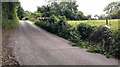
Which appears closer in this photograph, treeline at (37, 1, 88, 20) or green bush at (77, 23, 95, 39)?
green bush at (77, 23, 95, 39)

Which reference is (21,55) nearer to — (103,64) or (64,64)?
(64,64)

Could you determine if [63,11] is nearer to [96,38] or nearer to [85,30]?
[85,30]

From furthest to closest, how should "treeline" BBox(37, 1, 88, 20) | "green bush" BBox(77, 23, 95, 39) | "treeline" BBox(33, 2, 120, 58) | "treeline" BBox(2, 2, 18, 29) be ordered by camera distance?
1. "treeline" BBox(37, 1, 88, 20)
2. "treeline" BBox(2, 2, 18, 29)
3. "green bush" BBox(77, 23, 95, 39)
4. "treeline" BBox(33, 2, 120, 58)

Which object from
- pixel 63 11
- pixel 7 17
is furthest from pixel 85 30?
pixel 63 11

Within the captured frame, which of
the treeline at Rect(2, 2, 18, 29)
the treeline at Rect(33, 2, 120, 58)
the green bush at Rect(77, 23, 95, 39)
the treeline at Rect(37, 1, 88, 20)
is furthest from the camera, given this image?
the treeline at Rect(37, 1, 88, 20)

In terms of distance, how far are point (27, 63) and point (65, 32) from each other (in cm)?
1112

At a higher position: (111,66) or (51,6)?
(51,6)

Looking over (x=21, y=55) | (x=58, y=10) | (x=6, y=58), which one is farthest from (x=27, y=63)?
(x=58, y=10)

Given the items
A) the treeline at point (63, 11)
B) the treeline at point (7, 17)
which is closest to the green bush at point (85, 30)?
the treeline at point (7, 17)

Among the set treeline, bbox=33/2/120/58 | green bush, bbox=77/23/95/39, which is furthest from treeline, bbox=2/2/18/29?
green bush, bbox=77/23/95/39

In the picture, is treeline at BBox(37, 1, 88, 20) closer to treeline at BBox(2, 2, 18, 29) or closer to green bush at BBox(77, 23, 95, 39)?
treeline at BBox(2, 2, 18, 29)

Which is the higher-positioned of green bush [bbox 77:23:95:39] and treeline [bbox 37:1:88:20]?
treeline [bbox 37:1:88:20]

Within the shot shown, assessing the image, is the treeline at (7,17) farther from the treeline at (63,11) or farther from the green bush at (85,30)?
the green bush at (85,30)

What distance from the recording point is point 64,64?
358 inches
